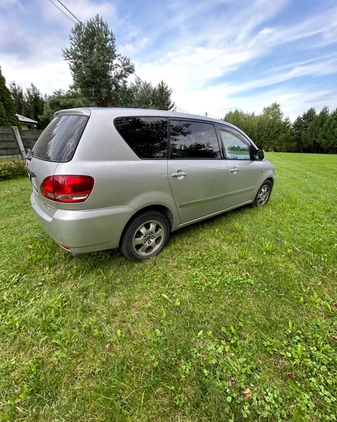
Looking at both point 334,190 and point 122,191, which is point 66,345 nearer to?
point 122,191

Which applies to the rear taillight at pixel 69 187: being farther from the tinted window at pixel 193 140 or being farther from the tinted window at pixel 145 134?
the tinted window at pixel 193 140

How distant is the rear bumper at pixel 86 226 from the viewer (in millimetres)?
1728

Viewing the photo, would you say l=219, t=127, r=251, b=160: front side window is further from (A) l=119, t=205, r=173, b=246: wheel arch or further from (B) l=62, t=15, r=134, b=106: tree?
(B) l=62, t=15, r=134, b=106: tree

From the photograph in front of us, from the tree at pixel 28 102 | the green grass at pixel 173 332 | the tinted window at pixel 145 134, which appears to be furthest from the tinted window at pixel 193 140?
the tree at pixel 28 102

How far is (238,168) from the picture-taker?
3.13 meters

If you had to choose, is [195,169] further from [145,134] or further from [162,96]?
[162,96]

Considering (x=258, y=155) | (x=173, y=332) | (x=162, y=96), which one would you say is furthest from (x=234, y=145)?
(x=162, y=96)

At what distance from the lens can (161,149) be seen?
2.21 metres

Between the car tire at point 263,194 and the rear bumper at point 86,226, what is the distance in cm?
305

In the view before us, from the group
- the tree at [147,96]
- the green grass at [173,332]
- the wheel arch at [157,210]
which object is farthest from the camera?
the tree at [147,96]

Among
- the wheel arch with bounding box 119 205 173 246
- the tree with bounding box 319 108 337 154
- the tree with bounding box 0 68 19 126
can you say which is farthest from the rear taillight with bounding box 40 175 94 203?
the tree with bounding box 319 108 337 154

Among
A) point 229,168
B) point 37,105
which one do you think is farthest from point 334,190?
point 37,105

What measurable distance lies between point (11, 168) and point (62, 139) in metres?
5.96

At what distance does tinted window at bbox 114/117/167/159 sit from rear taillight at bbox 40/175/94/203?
2.01 ft
